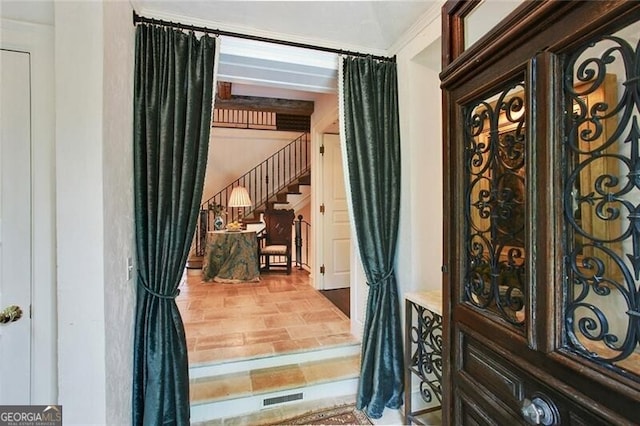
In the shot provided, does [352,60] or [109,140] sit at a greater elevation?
[352,60]

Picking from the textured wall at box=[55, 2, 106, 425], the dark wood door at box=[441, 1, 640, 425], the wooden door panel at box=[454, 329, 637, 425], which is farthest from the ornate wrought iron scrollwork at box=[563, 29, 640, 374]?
the textured wall at box=[55, 2, 106, 425]

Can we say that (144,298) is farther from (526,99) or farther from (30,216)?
(526,99)

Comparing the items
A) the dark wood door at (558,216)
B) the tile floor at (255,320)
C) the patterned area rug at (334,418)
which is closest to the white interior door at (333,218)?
the tile floor at (255,320)

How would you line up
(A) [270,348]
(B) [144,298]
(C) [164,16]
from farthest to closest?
→ (A) [270,348]
(C) [164,16]
(B) [144,298]

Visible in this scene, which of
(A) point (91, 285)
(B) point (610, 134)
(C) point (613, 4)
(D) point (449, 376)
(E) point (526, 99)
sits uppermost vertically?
(C) point (613, 4)

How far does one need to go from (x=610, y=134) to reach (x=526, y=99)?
23cm

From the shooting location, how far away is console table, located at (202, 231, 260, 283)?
4.84 metres

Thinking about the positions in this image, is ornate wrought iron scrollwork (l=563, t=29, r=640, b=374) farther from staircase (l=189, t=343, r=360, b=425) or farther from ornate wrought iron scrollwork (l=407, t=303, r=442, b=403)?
staircase (l=189, t=343, r=360, b=425)

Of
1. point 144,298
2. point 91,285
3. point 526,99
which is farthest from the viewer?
point 144,298

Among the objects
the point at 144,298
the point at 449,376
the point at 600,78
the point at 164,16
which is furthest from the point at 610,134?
the point at 164,16

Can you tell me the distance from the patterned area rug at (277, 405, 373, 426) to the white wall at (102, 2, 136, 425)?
1088 mm

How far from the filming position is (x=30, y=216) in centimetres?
145

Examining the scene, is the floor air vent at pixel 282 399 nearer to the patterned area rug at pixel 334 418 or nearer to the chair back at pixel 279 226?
the patterned area rug at pixel 334 418

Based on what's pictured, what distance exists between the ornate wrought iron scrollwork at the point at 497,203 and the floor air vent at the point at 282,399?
1656mm
